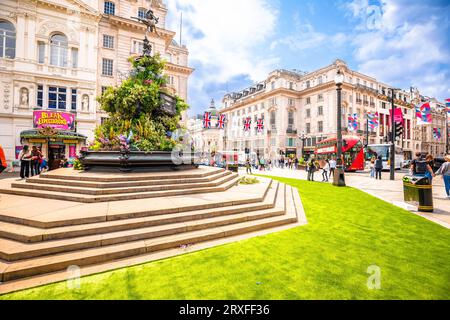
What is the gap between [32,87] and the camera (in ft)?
66.5

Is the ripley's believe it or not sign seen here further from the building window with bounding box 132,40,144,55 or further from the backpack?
the backpack

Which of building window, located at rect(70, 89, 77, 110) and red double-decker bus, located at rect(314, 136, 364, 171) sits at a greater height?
building window, located at rect(70, 89, 77, 110)

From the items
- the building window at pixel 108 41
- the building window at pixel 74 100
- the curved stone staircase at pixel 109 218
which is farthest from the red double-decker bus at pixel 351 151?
the building window at pixel 108 41

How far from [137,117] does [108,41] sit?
2137 cm

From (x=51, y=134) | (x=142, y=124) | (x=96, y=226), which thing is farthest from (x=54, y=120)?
(x=96, y=226)

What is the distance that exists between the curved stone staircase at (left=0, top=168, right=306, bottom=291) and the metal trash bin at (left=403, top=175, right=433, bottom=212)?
4227 mm

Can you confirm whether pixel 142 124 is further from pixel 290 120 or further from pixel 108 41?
pixel 290 120

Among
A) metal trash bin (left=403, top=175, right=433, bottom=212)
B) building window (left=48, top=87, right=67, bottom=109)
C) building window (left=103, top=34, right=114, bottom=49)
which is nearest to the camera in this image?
metal trash bin (left=403, top=175, right=433, bottom=212)

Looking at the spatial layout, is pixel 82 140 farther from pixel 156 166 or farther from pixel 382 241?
pixel 382 241

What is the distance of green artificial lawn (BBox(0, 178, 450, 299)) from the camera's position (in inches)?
109

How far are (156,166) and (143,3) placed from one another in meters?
29.5

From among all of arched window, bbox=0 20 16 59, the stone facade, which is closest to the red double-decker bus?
the stone facade

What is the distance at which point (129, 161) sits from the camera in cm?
765

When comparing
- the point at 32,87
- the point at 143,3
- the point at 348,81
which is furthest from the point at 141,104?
the point at 348,81
